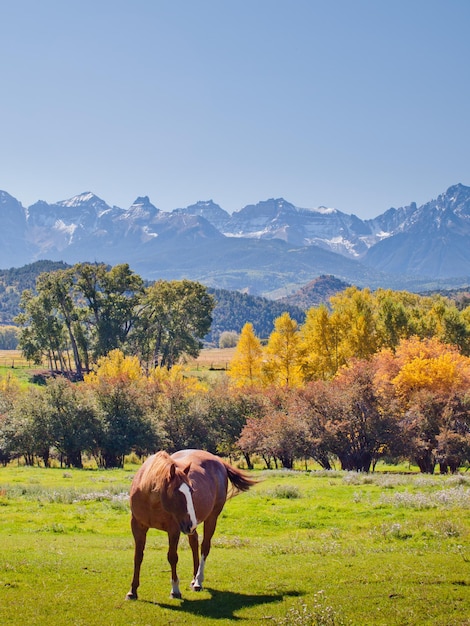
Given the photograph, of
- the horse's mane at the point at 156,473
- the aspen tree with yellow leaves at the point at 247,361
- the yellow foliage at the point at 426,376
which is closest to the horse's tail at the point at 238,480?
the horse's mane at the point at 156,473

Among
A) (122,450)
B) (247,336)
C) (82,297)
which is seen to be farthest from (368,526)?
(82,297)

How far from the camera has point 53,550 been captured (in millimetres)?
17062

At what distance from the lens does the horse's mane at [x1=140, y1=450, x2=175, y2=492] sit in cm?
1191

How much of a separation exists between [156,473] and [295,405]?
37.9m

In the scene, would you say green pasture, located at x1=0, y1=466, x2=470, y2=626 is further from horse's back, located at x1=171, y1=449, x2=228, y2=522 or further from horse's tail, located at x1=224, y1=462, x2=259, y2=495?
horse's tail, located at x1=224, y1=462, x2=259, y2=495

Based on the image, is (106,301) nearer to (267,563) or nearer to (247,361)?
(247,361)

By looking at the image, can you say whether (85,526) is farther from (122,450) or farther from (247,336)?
(247,336)

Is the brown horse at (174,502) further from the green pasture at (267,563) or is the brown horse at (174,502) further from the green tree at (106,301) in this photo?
the green tree at (106,301)

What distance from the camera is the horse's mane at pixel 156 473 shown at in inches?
469

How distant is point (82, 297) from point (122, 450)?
4684cm

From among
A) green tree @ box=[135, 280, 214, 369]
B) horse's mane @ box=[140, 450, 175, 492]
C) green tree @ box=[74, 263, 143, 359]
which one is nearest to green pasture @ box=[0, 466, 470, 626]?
horse's mane @ box=[140, 450, 175, 492]

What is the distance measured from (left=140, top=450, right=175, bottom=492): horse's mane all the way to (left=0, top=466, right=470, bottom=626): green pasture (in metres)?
2.19

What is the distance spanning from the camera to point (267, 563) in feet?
51.4

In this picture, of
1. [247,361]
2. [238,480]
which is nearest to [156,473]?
[238,480]
